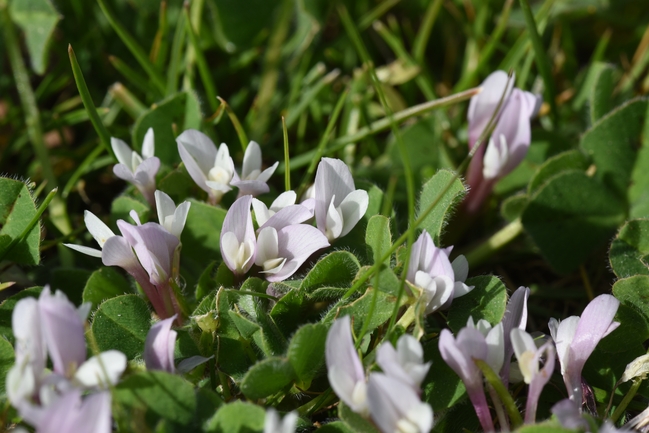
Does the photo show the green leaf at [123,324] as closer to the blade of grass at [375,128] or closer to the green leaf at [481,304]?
the green leaf at [481,304]

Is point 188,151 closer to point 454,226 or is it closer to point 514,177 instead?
point 454,226

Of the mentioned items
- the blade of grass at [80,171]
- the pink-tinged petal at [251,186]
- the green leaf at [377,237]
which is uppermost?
the pink-tinged petal at [251,186]

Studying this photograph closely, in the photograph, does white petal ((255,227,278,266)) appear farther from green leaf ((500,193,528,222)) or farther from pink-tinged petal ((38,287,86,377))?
green leaf ((500,193,528,222))

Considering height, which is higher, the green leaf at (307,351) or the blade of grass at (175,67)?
the blade of grass at (175,67)

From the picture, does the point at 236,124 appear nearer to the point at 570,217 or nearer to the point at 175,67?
the point at 175,67

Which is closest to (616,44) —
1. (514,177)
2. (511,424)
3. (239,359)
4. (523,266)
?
(514,177)

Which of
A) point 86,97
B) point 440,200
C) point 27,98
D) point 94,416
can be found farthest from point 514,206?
point 27,98

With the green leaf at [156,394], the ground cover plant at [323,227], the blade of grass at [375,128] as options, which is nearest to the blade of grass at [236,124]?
the ground cover plant at [323,227]
